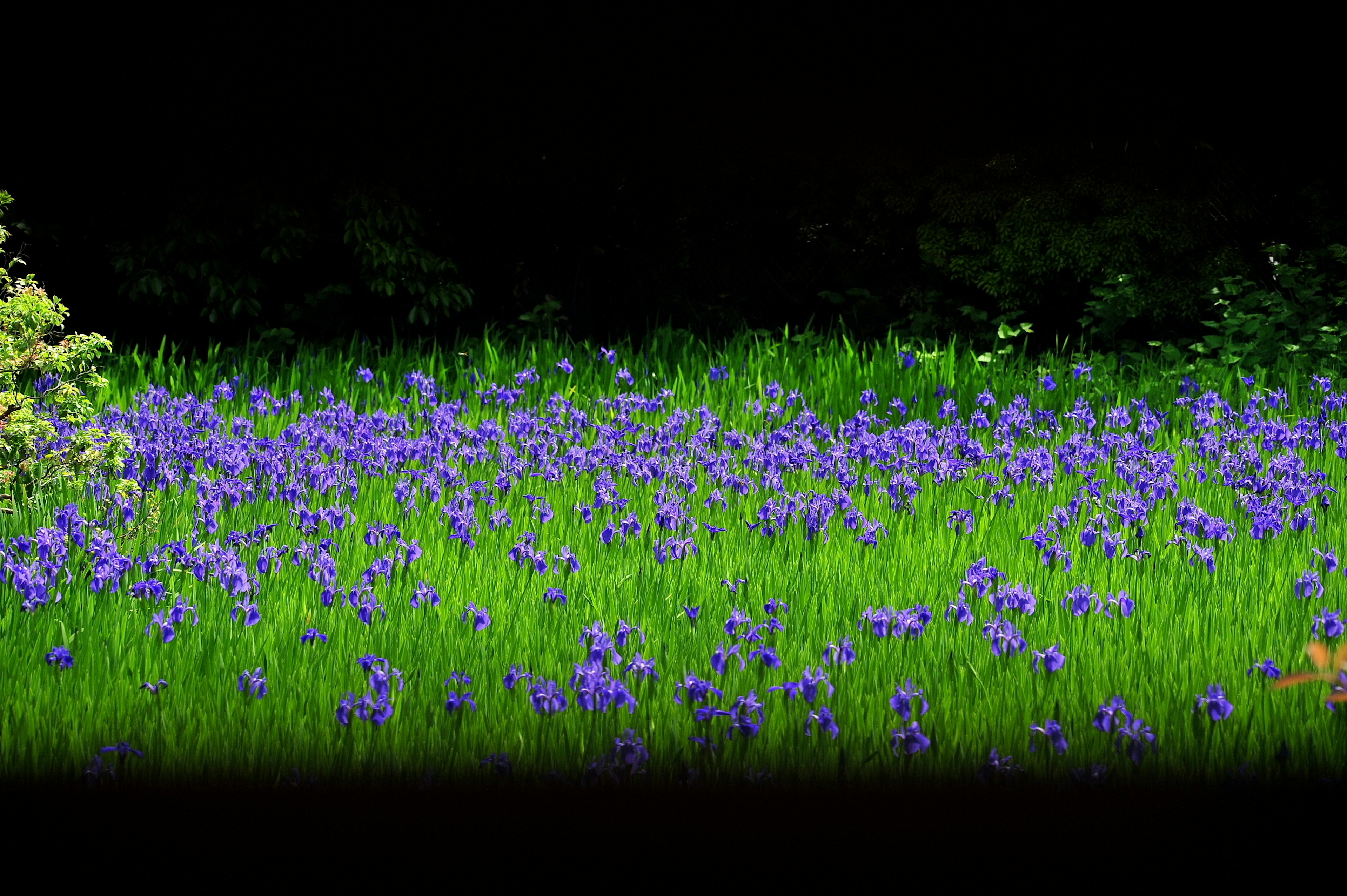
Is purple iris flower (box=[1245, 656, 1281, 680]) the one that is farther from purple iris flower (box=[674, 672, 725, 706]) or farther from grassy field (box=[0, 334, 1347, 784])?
purple iris flower (box=[674, 672, 725, 706])

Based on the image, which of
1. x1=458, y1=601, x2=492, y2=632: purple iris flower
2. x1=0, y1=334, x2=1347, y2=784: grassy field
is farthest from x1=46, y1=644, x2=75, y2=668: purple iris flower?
x1=458, y1=601, x2=492, y2=632: purple iris flower

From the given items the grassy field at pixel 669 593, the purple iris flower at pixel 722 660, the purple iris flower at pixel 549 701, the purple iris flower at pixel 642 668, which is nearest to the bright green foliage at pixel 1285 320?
the grassy field at pixel 669 593

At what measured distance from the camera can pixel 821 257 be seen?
12195 mm

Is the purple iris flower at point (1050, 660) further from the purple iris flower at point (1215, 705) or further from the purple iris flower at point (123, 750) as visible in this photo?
the purple iris flower at point (123, 750)

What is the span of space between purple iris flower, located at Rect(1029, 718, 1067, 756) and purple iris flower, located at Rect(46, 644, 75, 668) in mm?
2423

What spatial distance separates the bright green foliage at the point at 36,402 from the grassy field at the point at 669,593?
18cm

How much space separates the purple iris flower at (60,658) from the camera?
10.5 ft

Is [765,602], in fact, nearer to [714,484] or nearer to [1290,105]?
[714,484]

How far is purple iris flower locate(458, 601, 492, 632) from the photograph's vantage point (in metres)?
3.47

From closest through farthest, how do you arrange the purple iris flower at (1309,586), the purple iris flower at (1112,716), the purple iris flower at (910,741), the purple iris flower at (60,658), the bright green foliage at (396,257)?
1. the purple iris flower at (910,741)
2. the purple iris flower at (1112,716)
3. the purple iris flower at (60,658)
4. the purple iris flower at (1309,586)
5. the bright green foliage at (396,257)

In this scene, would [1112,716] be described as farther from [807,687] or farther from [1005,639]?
[807,687]

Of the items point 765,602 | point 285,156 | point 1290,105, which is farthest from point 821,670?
point 1290,105

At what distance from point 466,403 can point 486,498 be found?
2.83 metres

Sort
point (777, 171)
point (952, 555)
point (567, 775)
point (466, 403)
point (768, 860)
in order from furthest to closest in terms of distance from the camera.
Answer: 1. point (777, 171)
2. point (466, 403)
3. point (952, 555)
4. point (567, 775)
5. point (768, 860)
